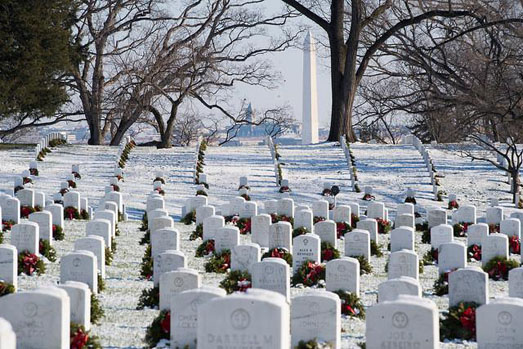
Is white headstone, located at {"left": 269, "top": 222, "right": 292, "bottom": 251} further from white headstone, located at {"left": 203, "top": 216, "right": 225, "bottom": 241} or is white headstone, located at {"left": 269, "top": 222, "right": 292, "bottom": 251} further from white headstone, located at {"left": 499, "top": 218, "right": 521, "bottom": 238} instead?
white headstone, located at {"left": 499, "top": 218, "right": 521, "bottom": 238}

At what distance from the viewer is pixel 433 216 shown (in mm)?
20547

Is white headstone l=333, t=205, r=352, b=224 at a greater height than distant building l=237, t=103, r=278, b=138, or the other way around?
distant building l=237, t=103, r=278, b=138

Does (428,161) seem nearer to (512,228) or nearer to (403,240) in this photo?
(512,228)

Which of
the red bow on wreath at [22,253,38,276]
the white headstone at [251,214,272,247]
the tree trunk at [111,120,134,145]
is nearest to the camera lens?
the red bow on wreath at [22,253,38,276]

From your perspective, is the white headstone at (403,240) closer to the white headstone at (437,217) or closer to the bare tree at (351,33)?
the white headstone at (437,217)

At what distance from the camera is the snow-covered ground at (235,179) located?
15.3 meters

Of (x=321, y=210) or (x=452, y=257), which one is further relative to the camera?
(x=321, y=210)

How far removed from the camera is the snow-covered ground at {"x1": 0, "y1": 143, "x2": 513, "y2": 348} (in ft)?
50.1

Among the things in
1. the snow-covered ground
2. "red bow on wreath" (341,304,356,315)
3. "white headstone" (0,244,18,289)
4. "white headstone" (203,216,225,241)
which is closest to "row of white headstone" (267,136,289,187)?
the snow-covered ground

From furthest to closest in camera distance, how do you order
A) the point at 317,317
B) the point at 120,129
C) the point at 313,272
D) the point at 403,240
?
the point at 120,129, the point at 403,240, the point at 313,272, the point at 317,317

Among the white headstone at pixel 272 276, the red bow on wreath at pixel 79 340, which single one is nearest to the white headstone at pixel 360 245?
the white headstone at pixel 272 276

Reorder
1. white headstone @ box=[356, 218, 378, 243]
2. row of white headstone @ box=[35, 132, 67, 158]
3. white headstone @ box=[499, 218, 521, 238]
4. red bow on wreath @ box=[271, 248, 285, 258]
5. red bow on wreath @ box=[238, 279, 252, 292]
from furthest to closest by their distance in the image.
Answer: row of white headstone @ box=[35, 132, 67, 158] < white headstone @ box=[356, 218, 378, 243] < white headstone @ box=[499, 218, 521, 238] < red bow on wreath @ box=[271, 248, 285, 258] < red bow on wreath @ box=[238, 279, 252, 292]

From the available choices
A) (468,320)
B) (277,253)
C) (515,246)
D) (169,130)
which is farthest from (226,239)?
(169,130)

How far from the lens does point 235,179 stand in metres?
28.7
